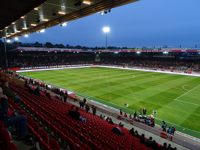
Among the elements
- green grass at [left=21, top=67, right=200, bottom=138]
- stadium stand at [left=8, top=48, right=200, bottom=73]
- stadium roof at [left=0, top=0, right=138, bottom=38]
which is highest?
stadium roof at [left=0, top=0, right=138, bottom=38]

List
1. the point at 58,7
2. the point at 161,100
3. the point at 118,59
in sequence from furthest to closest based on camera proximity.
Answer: the point at 118,59 < the point at 161,100 < the point at 58,7

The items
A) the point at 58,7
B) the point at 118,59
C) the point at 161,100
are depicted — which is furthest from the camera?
the point at 118,59

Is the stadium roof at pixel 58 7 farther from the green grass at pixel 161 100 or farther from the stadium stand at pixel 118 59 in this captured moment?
the stadium stand at pixel 118 59

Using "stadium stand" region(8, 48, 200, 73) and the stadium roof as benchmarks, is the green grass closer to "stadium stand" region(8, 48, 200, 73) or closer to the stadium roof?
the stadium roof

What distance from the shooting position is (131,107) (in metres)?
21.4

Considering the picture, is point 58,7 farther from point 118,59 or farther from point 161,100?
point 118,59

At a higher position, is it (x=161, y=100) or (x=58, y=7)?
(x=58, y=7)

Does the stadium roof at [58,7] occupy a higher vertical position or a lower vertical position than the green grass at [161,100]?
higher

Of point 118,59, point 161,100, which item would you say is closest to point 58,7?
point 161,100

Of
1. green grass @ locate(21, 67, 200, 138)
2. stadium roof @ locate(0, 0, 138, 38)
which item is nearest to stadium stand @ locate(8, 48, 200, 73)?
green grass @ locate(21, 67, 200, 138)

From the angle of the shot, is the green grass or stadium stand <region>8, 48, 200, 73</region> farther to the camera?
stadium stand <region>8, 48, 200, 73</region>

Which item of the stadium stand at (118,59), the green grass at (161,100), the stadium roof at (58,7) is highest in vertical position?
the stadium roof at (58,7)

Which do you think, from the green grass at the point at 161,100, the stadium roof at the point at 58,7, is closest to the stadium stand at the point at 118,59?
the green grass at the point at 161,100

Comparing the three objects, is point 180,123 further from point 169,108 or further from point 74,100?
point 74,100
